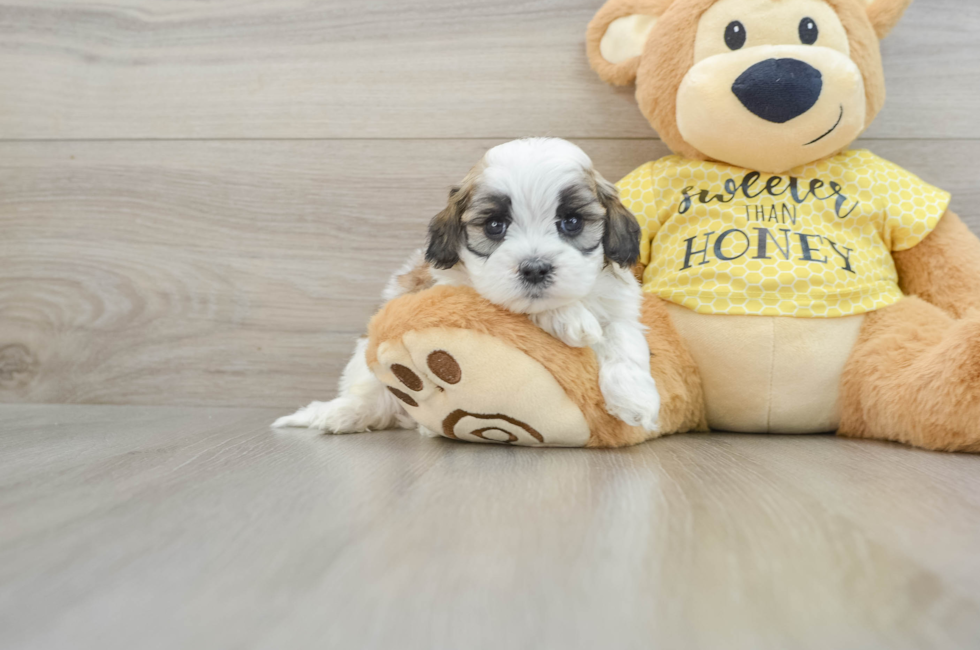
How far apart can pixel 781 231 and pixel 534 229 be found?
484mm

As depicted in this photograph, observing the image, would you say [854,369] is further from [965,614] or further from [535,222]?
[965,614]

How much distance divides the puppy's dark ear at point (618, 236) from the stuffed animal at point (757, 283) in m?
0.15

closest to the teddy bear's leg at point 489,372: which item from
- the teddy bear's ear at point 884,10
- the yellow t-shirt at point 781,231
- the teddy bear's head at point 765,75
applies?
the yellow t-shirt at point 781,231

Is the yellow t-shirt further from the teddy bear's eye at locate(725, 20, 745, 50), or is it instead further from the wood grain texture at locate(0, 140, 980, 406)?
the wood grain texture at locate(0, 140, 980, 406)

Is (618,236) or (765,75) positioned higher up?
(765,75)

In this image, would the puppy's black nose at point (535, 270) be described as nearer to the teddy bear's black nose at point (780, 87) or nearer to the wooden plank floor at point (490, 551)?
the wooden plank floor at point (490, 551)

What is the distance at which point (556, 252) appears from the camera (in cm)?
95

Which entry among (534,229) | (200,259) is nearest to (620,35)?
(534,229)

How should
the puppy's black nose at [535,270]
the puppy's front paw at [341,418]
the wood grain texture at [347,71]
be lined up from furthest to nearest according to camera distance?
the wood grain texture at [347,71], the puppy's front paw at [341,418], the puppy's black nose at [535,270]

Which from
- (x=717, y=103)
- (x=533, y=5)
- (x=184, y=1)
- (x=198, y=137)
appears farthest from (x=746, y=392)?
(x=184, y=1)

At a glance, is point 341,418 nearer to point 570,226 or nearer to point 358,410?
point 358,410

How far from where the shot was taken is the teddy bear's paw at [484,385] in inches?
38.1

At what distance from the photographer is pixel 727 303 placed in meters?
1.16

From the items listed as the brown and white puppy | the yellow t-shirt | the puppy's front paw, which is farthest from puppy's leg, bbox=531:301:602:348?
the puppy's front paw
